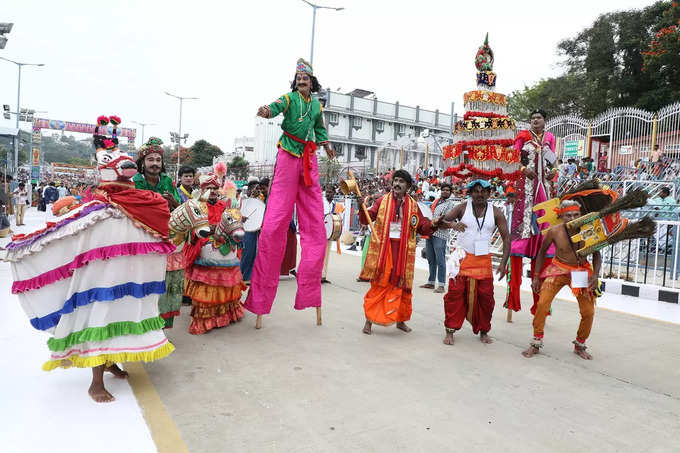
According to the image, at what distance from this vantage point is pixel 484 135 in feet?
39.9

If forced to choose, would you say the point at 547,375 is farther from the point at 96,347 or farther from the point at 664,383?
the point at 96,347

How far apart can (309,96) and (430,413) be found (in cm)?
338

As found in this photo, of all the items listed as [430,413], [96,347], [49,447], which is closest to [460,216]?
[430,413]

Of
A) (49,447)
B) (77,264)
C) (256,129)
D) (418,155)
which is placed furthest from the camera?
(256,129)

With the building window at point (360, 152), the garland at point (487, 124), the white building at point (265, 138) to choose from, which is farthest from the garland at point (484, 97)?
the white building at point (265, 138)

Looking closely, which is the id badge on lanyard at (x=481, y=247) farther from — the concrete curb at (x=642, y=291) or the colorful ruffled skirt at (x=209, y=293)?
the concrete curb at (x=642, y=291)

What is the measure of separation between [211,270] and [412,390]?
2.41 m

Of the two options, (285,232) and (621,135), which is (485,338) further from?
(621,135)

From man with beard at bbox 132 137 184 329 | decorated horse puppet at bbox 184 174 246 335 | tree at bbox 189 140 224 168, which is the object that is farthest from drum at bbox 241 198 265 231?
tree at bbox 189 140 224 168

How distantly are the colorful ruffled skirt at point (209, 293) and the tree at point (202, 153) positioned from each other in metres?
49.0

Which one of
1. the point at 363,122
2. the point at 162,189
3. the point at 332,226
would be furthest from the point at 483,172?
the point at 363,122

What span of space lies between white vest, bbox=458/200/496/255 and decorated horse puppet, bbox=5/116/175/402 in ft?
9.44

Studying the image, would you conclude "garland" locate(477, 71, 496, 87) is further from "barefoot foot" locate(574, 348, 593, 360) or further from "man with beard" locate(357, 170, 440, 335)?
"barefoot foot" locate(574, 348, 593, 360)

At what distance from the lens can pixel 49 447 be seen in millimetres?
2529
